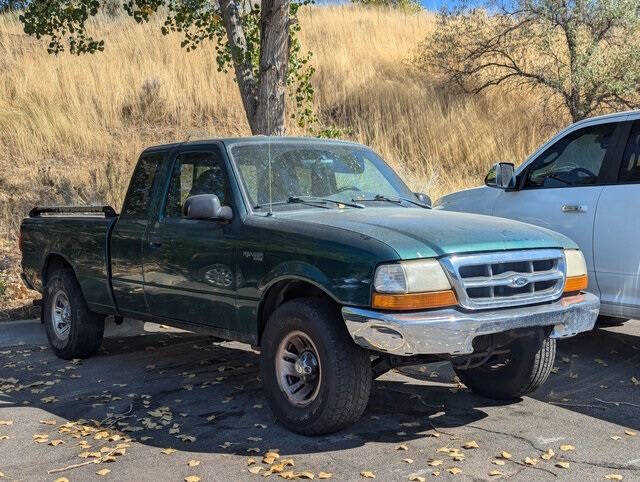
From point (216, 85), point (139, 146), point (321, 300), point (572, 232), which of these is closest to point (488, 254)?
point (321, 300)

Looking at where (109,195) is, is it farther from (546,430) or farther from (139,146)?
(546,430)

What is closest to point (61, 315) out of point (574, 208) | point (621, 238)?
point (574, 208)

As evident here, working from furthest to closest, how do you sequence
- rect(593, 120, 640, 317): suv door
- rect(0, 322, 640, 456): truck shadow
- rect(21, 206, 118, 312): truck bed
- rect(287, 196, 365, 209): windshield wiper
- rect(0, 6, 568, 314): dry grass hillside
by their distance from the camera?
rect(0, 6, 568, 314): dry grass hillside, rect(21, 206, 118, 312): truck bed, rect(593, 120, 640, 317): suv door, rect(287, 196, 365, 209): windshield wiper, rect(0, 322, 640, 456): truck shadow

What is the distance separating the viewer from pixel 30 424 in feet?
17.5

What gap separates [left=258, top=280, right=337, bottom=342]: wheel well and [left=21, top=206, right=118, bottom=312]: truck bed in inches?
78.3

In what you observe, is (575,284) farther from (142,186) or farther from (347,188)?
(142,186)

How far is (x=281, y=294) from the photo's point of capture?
5207mm

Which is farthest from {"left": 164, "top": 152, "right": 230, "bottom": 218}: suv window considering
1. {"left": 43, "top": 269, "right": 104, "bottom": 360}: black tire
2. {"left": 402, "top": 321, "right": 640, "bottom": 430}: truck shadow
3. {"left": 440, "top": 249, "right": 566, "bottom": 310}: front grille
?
{"left": 402, "top": 321, "right": 640, "bottom": 430}: truck shadow

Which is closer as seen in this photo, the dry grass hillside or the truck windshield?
the truck windshield

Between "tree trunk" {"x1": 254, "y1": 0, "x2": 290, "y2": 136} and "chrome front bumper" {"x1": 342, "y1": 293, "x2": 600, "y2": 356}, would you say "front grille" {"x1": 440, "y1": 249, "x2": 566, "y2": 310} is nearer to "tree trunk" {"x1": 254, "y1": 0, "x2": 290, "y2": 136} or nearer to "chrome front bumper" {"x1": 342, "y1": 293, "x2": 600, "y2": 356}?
"chrome front bumper" {"x1": 342, "y1": 293, "x2": 600, "y2": 356}

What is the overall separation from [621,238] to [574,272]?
126 cm

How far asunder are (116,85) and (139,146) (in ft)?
12.0

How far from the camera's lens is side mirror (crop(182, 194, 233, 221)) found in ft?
17.6

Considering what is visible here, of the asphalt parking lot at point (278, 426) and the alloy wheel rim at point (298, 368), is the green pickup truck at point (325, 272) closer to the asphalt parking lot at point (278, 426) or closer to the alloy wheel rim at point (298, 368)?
the alloy wheel rim at point (298, 368)
